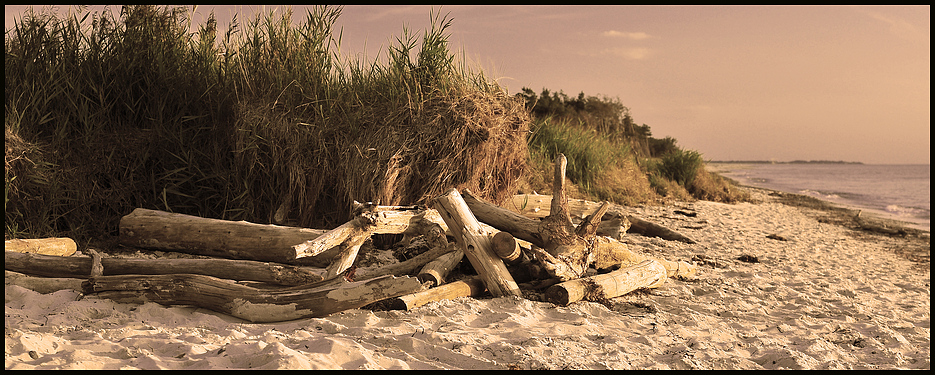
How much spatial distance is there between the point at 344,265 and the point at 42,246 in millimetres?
3026

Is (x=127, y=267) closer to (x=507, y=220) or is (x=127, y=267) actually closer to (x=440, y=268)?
(x=440, y=268)

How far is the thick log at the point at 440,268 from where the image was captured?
4.52 metres

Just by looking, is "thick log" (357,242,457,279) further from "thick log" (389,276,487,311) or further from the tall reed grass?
the tall reed grass

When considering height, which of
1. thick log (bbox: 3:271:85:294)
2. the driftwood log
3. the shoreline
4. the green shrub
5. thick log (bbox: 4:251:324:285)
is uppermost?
the green shrub

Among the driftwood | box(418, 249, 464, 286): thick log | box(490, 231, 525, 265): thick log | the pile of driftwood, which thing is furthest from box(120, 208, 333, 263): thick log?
the driftwood

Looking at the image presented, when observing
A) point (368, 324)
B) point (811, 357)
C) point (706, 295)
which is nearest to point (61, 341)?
point (368, 324)

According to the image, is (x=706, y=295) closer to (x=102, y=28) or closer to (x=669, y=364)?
(x=669, y=364)

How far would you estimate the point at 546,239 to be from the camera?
502 cm

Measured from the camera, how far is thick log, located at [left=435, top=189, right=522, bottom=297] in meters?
4.64

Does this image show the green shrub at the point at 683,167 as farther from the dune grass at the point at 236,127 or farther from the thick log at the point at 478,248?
the thick log at the point at 478,248

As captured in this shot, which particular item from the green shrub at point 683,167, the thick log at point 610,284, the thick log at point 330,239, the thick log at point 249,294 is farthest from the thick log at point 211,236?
the green shrub at point 683,167

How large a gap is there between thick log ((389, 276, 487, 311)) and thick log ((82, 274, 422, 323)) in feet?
0.30

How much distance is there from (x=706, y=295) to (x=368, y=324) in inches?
125

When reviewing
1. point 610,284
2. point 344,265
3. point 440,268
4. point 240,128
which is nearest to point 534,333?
point 440,268
